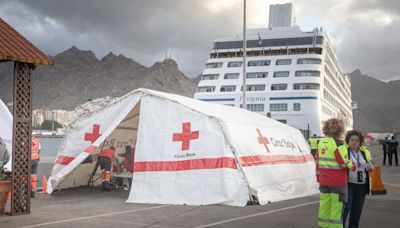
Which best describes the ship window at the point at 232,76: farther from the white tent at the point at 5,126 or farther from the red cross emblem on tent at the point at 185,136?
the white tent at the point at 5,126

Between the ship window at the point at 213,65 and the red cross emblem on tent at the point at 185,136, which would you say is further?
the ship window at the point at 213,65

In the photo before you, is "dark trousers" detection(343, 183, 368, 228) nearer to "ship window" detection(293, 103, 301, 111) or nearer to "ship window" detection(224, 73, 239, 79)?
"ship window" detection(293, 103, 301, 111)

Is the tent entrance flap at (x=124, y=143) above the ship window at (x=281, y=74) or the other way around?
the other way around

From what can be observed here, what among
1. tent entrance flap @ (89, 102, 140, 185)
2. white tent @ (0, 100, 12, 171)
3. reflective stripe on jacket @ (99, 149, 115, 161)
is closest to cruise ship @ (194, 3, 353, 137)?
tent entrance flap @ (89, 102, 140, 185)

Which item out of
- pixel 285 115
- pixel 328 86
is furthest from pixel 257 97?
pixel 328 86

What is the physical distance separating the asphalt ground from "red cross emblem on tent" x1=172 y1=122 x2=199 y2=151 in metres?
1.67

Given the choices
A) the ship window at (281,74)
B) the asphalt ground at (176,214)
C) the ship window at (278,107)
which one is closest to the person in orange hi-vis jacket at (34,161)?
the asphalt ground at (176,214)

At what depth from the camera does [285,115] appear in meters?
38.6

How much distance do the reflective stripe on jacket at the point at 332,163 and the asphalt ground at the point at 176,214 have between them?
1.92 meters

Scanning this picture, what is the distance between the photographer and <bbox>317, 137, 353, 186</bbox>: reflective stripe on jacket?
6238 mm

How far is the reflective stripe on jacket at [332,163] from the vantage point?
624 cm

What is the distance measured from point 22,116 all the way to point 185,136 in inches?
154

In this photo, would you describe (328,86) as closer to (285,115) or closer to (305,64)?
(305,64)

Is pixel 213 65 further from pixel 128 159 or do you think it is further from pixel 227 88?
pixel 128 159
